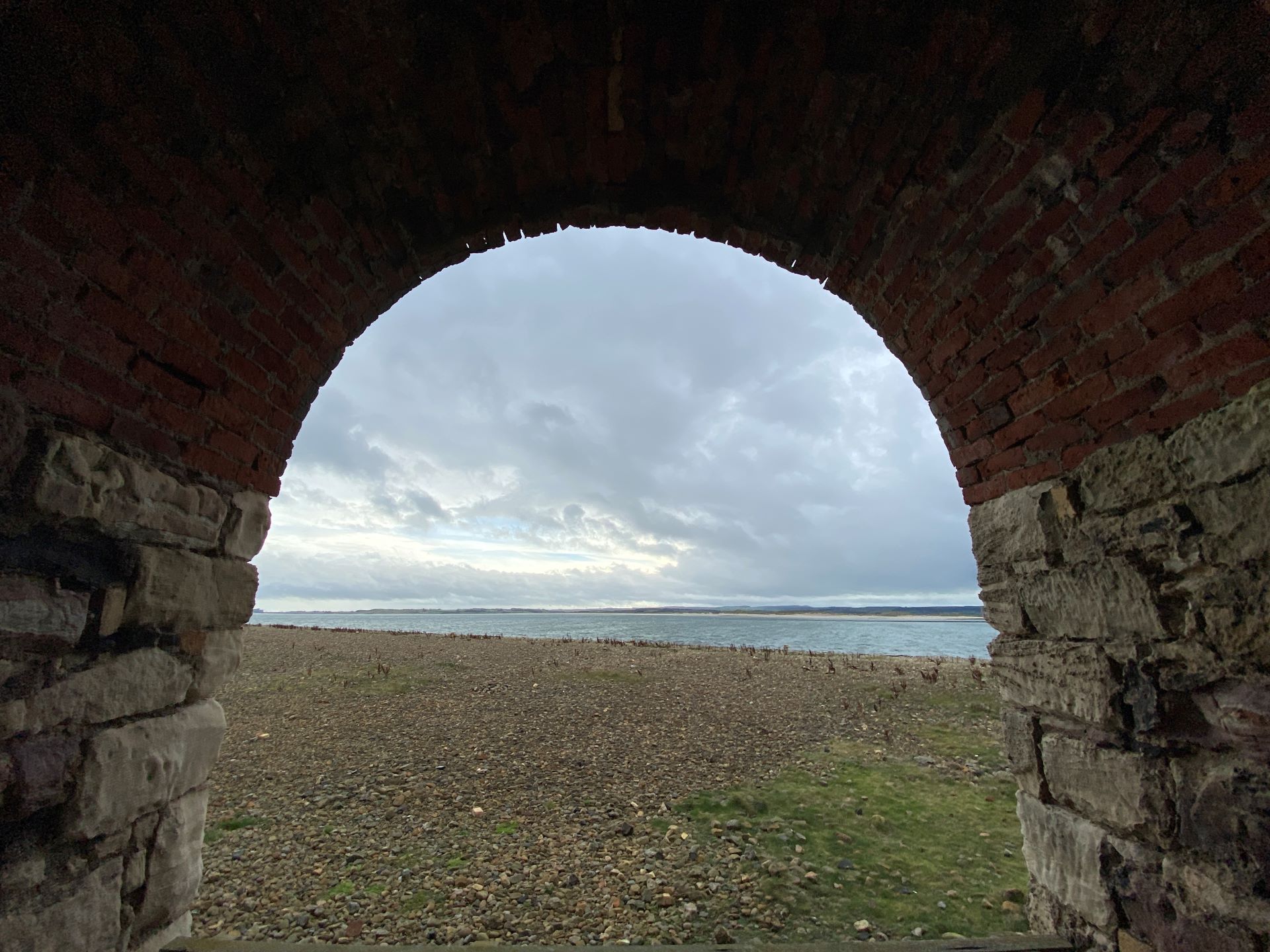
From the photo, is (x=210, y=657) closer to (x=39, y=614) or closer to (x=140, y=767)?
(x=140, y=767)

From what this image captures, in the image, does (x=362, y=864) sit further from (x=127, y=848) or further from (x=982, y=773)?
(x=982, y=773)

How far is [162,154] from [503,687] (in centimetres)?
1173

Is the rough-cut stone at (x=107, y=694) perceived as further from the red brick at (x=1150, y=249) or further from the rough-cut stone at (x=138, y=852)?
the red brick at (x=1150, y=249)

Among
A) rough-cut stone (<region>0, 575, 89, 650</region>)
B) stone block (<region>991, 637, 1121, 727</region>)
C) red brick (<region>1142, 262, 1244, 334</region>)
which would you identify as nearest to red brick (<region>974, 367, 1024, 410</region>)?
red brick (<region>1142, 262, 1244, 334</region>)

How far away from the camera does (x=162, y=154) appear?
83.1 inches

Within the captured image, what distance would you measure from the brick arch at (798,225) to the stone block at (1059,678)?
14mm

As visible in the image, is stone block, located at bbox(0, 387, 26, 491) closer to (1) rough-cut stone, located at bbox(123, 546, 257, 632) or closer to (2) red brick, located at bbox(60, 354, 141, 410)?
(2) red brick, located at bbox(60, 354, 141, 410)

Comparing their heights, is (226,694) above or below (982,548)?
below

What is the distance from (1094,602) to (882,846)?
3.54 m

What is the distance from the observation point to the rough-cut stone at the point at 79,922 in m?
1.75

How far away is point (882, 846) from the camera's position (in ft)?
15.6

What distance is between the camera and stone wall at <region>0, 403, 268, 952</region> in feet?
5.87

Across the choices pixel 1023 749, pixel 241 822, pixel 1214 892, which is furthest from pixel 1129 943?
pixel 241 822

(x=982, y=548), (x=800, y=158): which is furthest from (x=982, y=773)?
(x=800, y=158)
